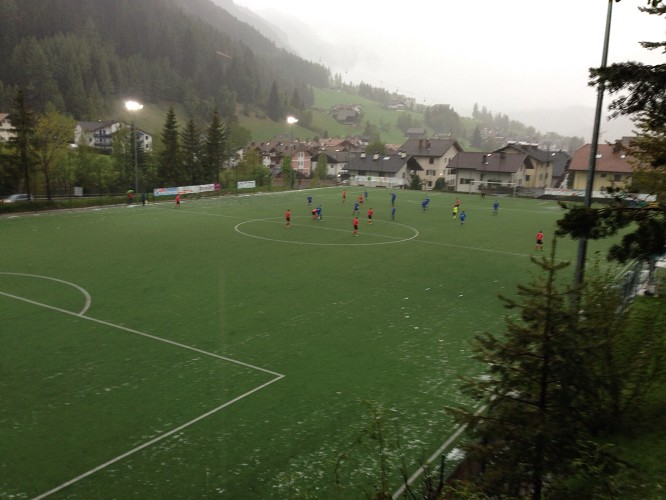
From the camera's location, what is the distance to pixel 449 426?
36.3 feet

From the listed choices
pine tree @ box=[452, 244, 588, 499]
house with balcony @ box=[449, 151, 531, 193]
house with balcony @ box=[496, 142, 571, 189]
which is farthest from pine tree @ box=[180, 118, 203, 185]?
pine tree @ box=[452, 244, 588, 499]

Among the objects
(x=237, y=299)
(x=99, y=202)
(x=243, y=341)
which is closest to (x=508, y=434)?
(x=243, y=341)

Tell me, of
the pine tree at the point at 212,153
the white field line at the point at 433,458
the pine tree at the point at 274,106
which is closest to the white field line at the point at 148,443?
the white field line at the point at 433,458

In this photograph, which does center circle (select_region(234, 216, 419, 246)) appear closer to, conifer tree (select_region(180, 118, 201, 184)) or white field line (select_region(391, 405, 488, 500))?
white field line (select_region(391, 405, 488, 500))

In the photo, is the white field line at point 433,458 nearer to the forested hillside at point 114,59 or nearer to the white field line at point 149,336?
the white field line at point 149,336

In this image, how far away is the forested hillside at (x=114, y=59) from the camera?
118 m

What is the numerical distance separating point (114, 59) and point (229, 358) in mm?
154723

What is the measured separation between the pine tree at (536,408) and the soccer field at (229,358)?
1.24m

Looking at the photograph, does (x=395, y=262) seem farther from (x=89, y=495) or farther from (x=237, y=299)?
(x=89, y=495)

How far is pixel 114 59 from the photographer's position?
144m

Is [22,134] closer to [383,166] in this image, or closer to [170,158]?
[170,158]

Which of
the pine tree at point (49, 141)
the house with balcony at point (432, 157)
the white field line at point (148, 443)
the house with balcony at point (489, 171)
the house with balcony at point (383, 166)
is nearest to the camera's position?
the white field line at point (148, 443)

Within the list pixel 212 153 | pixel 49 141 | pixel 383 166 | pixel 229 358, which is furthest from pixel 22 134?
pixel 383 166

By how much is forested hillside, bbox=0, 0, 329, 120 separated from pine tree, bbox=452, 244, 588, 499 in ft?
394
